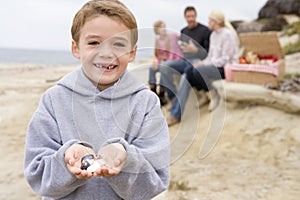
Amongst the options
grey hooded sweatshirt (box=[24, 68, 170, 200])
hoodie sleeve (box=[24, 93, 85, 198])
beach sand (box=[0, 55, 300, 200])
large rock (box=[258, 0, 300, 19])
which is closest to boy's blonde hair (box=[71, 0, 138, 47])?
grey hooded sweatshirt (box=[24, 68, 170, 200])

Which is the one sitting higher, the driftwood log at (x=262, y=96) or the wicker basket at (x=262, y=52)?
the wicker basket at (x=262, y=52)

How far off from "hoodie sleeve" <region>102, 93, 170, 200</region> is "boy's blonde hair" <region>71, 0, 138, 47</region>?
0.22m

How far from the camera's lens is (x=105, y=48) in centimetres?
95

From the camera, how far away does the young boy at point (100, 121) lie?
948 millimetres

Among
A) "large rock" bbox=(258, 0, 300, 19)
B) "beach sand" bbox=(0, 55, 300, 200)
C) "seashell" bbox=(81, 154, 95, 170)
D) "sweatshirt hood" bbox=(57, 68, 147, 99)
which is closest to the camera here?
"seashell" bbox=(81, 154, 95, 170)

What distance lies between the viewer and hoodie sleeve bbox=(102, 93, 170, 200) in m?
0.94

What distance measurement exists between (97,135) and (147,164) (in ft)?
0.48

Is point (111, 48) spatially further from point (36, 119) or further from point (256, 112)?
Result: point (256, 112)

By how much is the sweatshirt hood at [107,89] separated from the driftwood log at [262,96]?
2742mm

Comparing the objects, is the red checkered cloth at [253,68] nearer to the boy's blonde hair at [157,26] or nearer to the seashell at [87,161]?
the boy's blonde hair at [157,26]

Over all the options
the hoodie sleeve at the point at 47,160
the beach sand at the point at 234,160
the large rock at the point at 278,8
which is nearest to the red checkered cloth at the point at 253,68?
the beach sand at the point at 234,160

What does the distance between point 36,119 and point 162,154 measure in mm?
329

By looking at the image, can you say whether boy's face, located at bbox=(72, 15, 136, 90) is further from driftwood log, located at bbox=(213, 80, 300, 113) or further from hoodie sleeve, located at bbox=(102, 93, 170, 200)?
driftwood log, located at bbox=(213, 80, 300, 113)

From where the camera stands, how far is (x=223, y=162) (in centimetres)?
335
